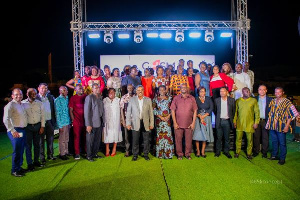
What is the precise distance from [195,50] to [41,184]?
37.9ft

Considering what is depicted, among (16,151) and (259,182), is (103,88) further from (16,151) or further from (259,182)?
(259,182)

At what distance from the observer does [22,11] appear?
52.7 feet

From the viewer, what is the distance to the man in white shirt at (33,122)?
518 centimetres

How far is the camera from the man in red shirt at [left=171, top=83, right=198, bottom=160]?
19.5ft

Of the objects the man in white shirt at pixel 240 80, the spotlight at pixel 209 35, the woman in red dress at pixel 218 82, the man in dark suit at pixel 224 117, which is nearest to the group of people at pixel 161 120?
the man in dark suit at pixel 224 117

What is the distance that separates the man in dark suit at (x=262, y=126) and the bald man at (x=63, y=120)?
15.7ft

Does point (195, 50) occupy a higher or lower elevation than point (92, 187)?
higher

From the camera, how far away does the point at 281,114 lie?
5.55 meters

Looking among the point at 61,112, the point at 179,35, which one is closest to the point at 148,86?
the point at 61,112

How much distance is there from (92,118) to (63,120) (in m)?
0.76

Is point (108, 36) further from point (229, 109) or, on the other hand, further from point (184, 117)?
point (229, 109)

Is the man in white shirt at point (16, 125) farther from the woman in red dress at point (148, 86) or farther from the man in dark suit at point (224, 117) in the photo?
the man in dark suit at point (224, 117)

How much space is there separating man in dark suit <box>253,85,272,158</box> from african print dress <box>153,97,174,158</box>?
2185 millimetres

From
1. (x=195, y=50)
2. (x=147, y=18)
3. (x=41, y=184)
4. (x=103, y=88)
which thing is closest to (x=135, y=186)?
(x=41, y=184)
